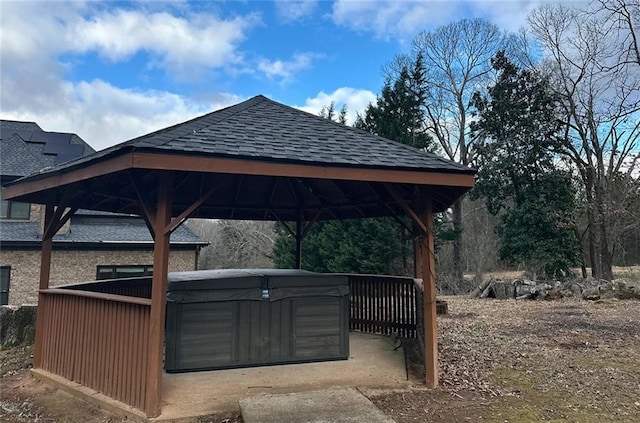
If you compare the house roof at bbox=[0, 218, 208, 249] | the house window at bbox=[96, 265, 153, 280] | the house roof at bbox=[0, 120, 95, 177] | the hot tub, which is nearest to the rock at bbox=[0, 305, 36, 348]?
the hot tub

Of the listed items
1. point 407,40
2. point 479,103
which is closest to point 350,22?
point 479,103

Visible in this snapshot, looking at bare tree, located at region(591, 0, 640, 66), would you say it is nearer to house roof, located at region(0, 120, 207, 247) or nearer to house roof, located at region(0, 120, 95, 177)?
house roof, located at region(0, 120, 207, 247)

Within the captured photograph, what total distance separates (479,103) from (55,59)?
18.2m

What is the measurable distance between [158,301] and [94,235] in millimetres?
10223

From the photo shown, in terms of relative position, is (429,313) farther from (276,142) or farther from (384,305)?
(276,142)

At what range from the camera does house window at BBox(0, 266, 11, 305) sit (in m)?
11.4

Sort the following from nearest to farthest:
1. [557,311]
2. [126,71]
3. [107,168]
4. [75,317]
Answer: [107,168]
[75,317]
[557,311]
[126,71]

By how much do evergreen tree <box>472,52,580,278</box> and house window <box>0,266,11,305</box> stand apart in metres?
18.0

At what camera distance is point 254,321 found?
520 cm

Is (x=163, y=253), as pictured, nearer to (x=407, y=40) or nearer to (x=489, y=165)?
(x=489, y=165)

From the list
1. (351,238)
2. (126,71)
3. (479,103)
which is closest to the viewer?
(126,71)

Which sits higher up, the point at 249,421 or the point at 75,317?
the point at 75,317

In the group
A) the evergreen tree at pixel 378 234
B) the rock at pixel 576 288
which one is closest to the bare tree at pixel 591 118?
the rock at pixel 576 288

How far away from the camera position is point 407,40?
24.5 m
